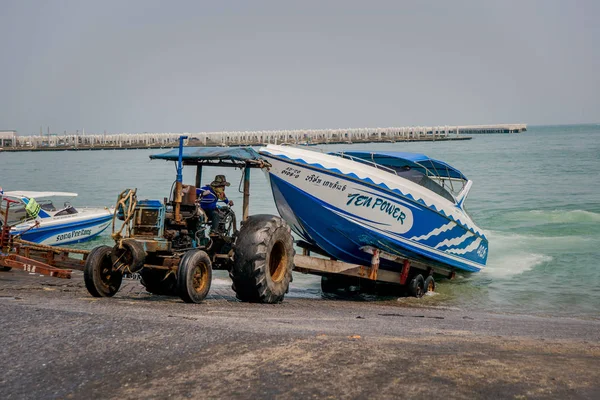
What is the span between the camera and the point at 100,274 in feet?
30.9

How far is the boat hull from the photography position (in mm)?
21203

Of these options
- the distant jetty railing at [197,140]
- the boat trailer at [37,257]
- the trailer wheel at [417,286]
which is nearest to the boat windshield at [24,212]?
the boat trailer at [37,257]

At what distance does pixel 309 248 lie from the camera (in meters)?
13.4

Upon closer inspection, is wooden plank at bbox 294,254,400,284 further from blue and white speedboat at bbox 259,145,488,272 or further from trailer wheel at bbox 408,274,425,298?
trailer wheel at bbox 408,274,425,298

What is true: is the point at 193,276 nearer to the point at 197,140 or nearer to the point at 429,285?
the point at 429,285

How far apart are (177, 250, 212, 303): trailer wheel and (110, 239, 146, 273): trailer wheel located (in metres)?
0.54

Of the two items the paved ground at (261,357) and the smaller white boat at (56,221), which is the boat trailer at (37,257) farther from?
the smaller white boat at (56,221)

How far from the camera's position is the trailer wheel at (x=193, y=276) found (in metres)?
8.91

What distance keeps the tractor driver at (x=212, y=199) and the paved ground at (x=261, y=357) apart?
1.79 metres

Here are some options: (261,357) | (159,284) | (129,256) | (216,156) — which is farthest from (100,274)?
(261,357)

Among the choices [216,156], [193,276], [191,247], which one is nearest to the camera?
[193,276]

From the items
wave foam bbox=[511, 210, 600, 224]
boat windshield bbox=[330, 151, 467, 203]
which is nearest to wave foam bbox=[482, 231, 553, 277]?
boat windshield bbox=[330, 151, 467, 203]

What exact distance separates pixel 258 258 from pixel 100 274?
7.43 feet

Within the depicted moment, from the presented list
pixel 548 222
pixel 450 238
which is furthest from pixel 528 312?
pixel 548 222
